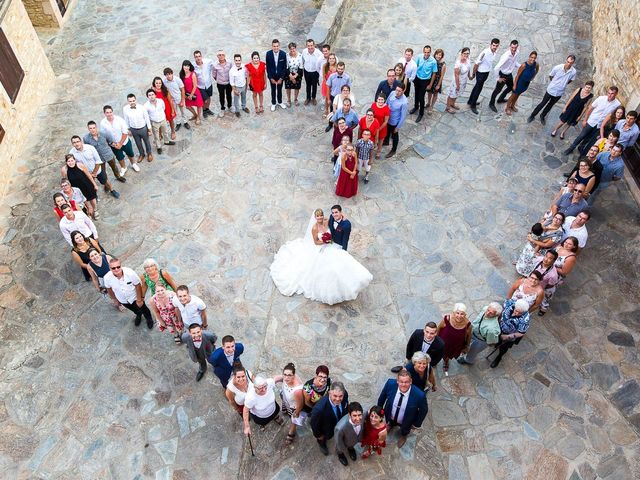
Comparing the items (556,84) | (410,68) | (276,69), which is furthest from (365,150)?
(556,84)

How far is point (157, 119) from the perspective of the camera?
10.5m

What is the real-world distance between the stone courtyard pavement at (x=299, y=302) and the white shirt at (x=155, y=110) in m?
0.96

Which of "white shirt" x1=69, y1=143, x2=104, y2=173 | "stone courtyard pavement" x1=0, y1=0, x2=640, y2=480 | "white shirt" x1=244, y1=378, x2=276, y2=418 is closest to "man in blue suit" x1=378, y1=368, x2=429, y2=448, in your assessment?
"stone courtyard pavement" x1=0, y1=0, x2=640, y2=480

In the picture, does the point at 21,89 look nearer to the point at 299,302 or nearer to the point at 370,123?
the point at 370,123

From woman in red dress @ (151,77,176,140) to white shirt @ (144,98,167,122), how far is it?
0.60 feet

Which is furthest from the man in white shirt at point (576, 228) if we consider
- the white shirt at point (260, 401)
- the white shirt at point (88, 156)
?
the white shirt at point (88, 156)

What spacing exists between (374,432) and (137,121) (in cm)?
724

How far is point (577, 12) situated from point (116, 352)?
15.2m

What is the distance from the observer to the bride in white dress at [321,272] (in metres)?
8.41

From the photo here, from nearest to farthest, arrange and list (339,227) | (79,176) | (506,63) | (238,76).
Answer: (339,227), (79,176), (238,76), (506,63)

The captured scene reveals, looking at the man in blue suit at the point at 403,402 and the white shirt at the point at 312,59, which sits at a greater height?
the white shirt at the point at 312,59

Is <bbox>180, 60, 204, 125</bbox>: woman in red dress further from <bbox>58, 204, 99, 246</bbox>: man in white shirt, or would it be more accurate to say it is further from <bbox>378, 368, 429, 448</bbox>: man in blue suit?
<bbox>378, 368, 429, 448</bbox>: man in blue suit

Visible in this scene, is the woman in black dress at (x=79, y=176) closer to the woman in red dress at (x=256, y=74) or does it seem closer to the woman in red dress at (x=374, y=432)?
the woman in red dress at (x=256, y=74)

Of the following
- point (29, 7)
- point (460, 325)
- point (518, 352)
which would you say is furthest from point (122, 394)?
point (29, 7)
